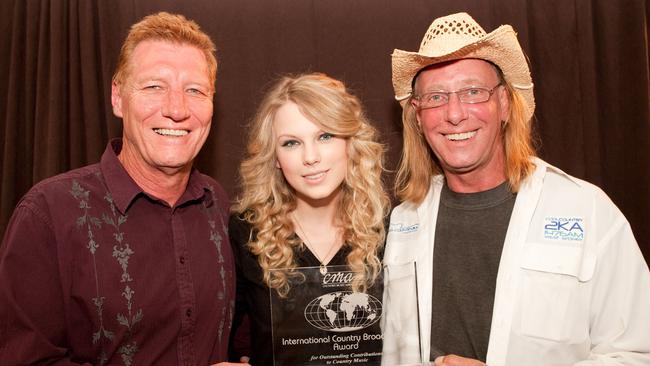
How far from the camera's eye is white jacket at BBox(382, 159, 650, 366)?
6.77 feet

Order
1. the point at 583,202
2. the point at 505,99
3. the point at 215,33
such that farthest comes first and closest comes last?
the point at 215,33 → the point at 505,99 → the point at 583,202

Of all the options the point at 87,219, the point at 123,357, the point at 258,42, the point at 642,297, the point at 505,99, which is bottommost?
the point at 123,357

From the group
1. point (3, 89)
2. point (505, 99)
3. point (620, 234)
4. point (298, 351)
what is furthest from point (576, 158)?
point (3, 89)

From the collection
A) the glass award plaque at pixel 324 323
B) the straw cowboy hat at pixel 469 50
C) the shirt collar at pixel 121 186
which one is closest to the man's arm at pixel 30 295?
the shirt collar at pixel 121 186

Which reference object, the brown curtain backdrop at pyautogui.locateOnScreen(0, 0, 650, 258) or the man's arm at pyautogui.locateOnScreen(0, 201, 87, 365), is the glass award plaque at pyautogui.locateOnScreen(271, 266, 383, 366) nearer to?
the man's arm at pyautogui.locateOnScreen(0, 201, 87, 365)

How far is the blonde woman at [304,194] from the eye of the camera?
95.9 inches

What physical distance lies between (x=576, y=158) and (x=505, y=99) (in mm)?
1091

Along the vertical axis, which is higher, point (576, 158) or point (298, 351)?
point (576, 158)

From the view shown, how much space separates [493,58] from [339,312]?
56.9 inches

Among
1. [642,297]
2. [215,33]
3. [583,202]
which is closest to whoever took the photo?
[642,297]

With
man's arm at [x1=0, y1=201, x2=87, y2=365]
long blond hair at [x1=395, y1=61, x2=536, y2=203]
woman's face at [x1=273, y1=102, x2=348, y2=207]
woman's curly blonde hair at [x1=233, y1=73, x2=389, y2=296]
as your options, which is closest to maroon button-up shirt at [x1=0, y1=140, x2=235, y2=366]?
man's arm at [x1=0, y1=201, x2=87, y2=365]

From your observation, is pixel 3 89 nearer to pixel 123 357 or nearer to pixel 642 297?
pixel 123 357

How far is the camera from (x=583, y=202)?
2.23 metres

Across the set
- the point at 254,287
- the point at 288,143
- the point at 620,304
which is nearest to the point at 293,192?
the point at 288,143
